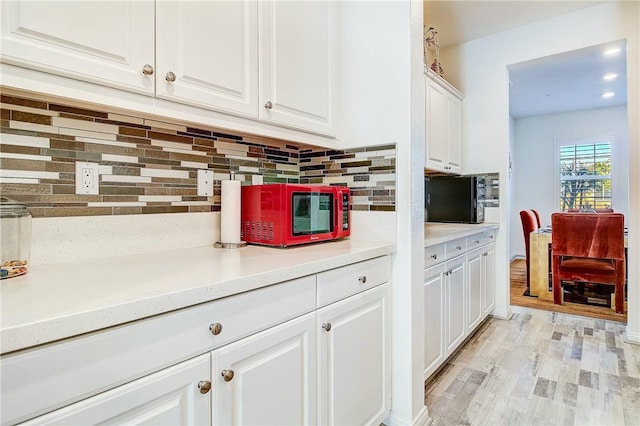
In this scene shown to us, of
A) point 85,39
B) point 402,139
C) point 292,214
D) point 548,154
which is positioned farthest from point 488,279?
point 548,154

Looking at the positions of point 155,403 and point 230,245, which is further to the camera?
point 230,245

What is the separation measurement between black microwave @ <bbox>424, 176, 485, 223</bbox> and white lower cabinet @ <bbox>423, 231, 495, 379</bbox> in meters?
0.25

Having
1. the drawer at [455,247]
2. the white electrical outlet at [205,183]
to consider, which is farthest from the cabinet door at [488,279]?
the white electrical outlet at [205,183]

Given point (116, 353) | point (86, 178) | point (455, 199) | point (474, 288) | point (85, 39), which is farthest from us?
point (455, 199)

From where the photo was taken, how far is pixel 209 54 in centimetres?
121

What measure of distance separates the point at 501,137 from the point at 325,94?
89.6 inches

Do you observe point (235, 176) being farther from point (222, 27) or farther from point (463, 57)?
point (463, 57)

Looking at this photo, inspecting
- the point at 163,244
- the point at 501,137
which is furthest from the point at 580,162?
the point at 163,244

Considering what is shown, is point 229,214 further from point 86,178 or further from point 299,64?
point 299,64

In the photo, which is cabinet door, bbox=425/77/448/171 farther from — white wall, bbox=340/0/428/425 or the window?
the window

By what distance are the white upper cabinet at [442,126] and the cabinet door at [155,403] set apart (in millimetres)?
2357

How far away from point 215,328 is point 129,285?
0.76 feet

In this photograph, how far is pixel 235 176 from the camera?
65.7 inches

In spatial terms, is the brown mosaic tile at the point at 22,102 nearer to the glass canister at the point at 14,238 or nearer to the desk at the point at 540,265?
the glass canister at the point at 14,238
